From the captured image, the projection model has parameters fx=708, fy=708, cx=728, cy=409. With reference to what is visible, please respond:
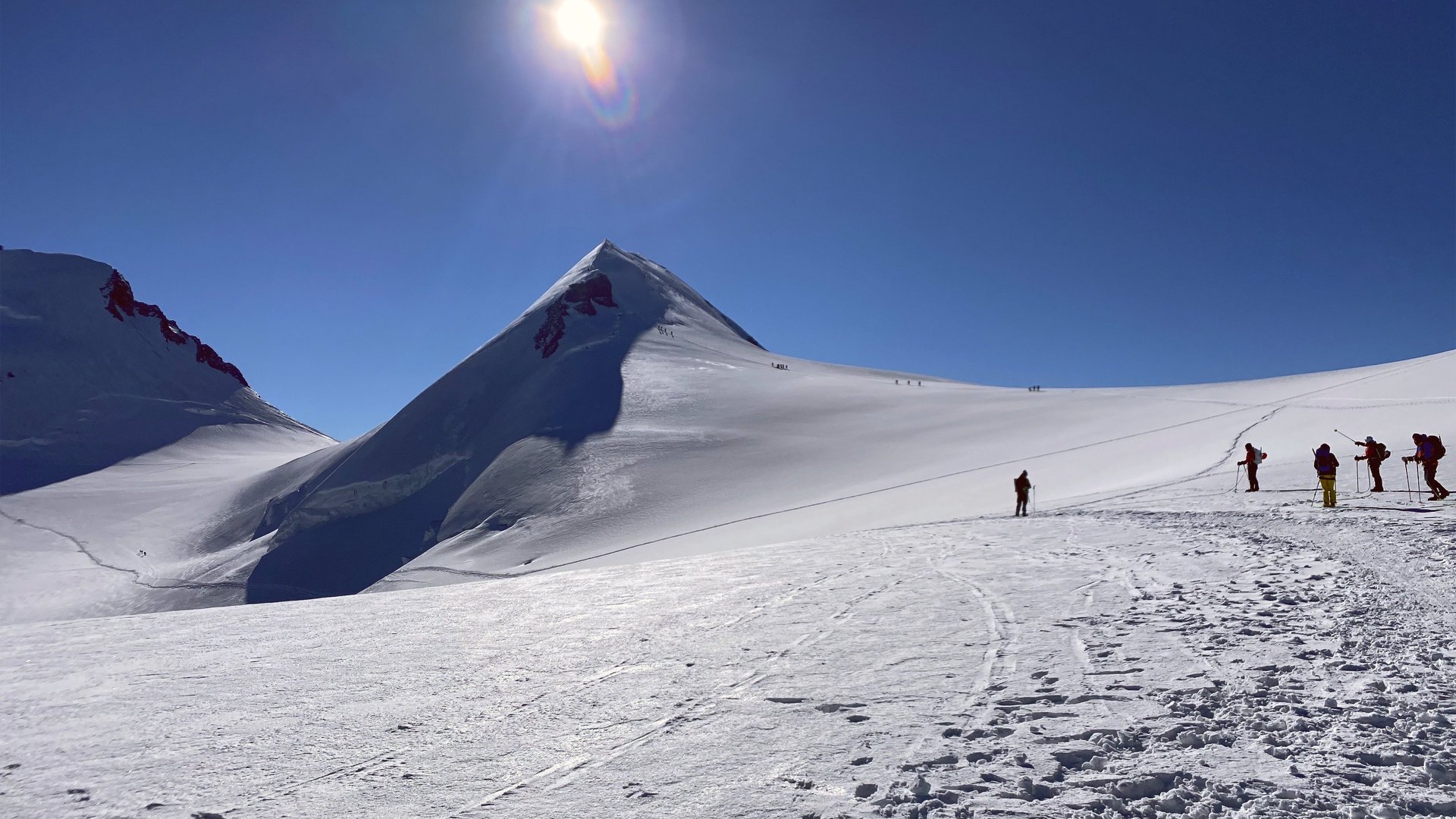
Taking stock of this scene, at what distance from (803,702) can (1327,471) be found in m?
13.9

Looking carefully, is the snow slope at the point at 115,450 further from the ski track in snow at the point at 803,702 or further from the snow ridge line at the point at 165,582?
the ski track in snow at the point at 803,702

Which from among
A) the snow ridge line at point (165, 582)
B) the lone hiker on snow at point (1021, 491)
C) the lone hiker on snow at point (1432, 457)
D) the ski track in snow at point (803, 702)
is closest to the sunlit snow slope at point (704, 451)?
the snow ridge line at point (165, 582)

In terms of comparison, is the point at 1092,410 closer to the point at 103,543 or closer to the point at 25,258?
the point at 103,543

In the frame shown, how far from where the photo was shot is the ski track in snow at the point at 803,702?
3797 mm

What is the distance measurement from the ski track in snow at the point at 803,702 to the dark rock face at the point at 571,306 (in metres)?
64.0

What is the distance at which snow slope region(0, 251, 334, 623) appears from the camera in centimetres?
4500

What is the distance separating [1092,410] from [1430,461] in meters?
23.1

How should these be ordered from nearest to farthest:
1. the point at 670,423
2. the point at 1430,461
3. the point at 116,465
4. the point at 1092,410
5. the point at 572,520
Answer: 1. the point at 1430,461
2. the point at 572,520
3. the point at 1092,410
4. the point at 670,423
5. the point at 116,465

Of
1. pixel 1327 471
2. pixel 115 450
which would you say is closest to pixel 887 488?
pixel 1327 471

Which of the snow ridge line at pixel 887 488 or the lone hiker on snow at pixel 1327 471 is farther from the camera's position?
the snow ridge line at pixel 887 488

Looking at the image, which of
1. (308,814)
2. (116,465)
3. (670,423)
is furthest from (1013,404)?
(116,465)

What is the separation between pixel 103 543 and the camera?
2066 inches

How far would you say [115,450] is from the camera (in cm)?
8969

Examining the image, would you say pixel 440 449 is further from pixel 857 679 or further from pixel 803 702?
pixel 803 702
